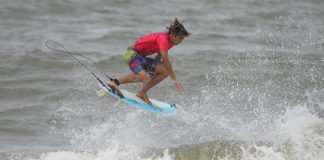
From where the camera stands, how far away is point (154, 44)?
10109 mm

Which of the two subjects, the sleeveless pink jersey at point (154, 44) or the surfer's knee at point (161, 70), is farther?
the surfer's knee at point (161, 70)

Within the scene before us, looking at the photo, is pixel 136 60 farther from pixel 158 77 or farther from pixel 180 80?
pixel 180 80

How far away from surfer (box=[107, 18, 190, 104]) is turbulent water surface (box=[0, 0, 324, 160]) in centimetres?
120

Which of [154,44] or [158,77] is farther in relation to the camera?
[158,77]

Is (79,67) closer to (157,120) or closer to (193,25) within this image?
(157,120)

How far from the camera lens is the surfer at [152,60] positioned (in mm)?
9805

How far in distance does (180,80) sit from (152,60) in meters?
4.90

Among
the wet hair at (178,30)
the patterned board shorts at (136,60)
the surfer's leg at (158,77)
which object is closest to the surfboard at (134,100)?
the surfer's leg at (158,77)

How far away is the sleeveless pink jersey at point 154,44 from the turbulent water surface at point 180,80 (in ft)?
5.40

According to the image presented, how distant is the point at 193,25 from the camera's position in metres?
20.5

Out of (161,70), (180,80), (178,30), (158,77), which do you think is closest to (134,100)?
(158,77)

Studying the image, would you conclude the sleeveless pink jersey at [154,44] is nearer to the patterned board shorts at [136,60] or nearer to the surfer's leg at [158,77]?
the patterned board shorts at [136,60]

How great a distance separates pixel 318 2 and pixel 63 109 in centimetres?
1256

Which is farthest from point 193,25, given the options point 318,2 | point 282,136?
point 282,136
